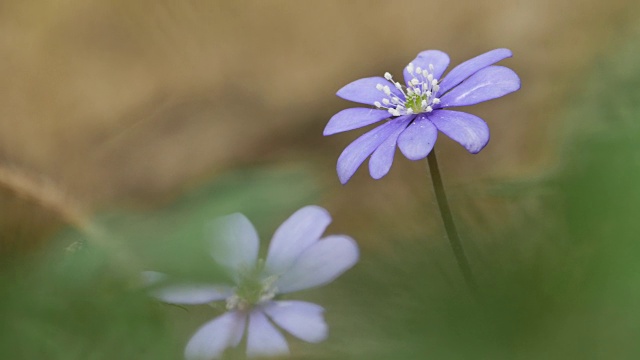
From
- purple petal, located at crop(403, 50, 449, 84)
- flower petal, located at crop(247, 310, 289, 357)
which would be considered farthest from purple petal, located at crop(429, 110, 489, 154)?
flower petal, located at crop(247, 310, 289, 357)

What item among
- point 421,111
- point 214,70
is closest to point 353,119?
point 421,111

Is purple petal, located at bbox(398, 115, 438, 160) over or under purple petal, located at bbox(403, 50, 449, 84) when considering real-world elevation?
under

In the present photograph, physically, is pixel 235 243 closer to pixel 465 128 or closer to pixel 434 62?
pixel 465 128

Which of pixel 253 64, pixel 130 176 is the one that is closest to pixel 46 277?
pixel 130 176

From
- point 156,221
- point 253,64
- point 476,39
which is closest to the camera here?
point 156,221

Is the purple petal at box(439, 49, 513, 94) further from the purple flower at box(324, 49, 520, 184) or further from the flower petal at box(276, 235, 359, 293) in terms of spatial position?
the flower petal at box(276, 235, 359, 293)

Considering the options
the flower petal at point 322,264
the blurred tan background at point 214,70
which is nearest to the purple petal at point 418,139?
the flower petal at point 322,264

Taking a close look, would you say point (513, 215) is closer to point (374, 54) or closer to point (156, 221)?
point (156, 221)

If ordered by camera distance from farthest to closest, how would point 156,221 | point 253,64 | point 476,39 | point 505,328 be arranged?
point 253,64 → point 476,39 → point 156,221 → point 505,328
